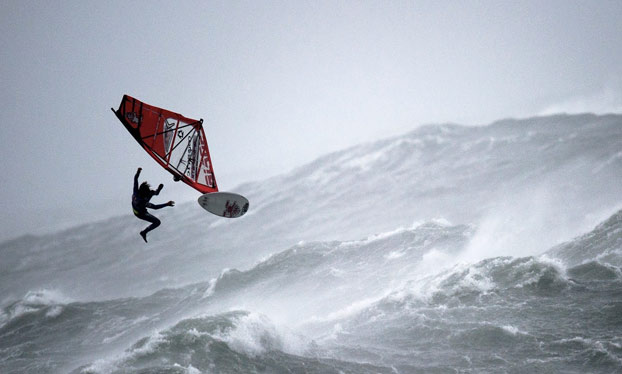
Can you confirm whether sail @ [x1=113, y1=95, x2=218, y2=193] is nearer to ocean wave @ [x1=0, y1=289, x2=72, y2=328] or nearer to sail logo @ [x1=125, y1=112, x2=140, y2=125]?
sail logo @ [x1=125, y1=112, x2=140, y2=125]

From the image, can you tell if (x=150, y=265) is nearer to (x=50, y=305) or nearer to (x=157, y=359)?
(x=50, y=305)

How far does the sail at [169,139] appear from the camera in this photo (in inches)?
326

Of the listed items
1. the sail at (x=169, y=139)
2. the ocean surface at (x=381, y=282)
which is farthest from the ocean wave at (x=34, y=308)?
the sail at (x=169, y=139)

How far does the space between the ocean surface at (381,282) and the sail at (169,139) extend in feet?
23.8

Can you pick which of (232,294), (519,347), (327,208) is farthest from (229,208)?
(327,208)

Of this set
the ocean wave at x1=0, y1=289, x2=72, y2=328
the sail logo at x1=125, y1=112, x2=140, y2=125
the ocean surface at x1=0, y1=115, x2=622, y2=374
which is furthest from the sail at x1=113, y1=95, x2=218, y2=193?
the ocean wave at x1=0, y1=289, x2=72, y2=328

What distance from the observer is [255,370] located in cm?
1362

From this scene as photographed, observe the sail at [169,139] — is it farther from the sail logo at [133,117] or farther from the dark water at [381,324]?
the dark water at [381,324]

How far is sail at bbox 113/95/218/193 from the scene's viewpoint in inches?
326

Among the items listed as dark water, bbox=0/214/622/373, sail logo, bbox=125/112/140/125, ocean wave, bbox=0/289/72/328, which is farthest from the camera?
ocean wave, bbox=0/289/72/328

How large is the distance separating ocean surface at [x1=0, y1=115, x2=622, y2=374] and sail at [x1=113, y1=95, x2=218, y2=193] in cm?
724

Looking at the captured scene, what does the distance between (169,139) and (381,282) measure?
1833 centimetres

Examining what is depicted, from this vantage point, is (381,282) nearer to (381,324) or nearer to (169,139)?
(381,324)

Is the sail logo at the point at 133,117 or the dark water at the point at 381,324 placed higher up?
the sail logo at the point at 133,117
